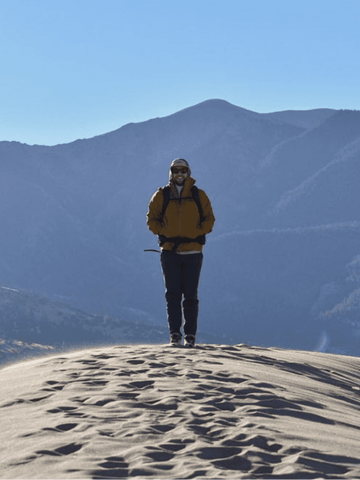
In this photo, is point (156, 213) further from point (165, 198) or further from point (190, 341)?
point (190, 341)

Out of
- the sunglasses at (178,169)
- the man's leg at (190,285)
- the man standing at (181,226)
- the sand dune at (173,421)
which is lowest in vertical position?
the sand dune at (173,421)

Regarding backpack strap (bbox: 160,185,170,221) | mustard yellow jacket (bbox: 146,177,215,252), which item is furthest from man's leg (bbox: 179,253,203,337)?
backpack strap (bbox: 160,185,170,221)

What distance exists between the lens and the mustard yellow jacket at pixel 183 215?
8.31m

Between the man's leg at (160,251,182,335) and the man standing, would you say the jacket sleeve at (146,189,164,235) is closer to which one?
the man standing

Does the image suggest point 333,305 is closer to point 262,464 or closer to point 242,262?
point 242,262

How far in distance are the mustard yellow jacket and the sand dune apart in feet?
5.59

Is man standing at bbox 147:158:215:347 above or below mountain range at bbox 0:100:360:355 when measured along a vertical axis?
below

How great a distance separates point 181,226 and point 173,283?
0.82 m

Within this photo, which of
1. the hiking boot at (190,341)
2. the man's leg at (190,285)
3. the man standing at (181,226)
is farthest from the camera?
the hiking boot at (190,341)

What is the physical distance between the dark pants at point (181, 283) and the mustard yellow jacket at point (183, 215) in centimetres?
19

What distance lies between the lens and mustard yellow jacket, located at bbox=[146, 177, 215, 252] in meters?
8.31

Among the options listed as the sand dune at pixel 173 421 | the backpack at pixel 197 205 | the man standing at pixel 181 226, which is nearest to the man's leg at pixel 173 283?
the man standing at pixel 181 226

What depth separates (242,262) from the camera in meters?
97.9

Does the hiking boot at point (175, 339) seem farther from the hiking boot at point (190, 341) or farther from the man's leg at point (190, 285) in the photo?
the man's leg at point (190, 285)
